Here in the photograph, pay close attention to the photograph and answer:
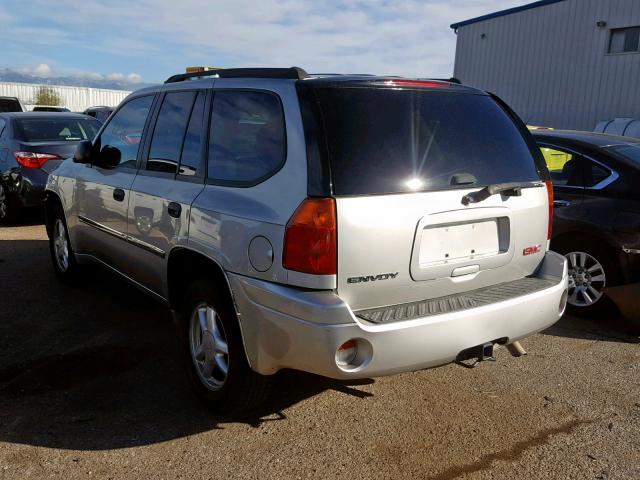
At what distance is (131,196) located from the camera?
4.00 metres

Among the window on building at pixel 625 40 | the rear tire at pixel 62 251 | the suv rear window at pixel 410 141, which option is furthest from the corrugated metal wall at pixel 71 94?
the suv rear window at pixel 410 141

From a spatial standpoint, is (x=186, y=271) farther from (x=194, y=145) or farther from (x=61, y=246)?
(x=61, y=246)

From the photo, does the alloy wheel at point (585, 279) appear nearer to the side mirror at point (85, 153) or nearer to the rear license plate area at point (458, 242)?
→ the rear license plate area at point (458, 242)

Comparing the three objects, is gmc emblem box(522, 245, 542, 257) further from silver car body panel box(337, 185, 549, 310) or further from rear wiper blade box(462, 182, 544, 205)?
rear wiper blade box(462, 182, 544, 205)

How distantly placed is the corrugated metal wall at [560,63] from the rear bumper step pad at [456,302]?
1787 cm

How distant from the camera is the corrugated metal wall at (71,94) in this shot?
43.0m

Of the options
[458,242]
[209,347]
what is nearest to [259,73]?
[458,242]

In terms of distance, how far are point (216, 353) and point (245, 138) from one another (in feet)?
3.84

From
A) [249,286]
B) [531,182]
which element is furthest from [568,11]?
[249,286]

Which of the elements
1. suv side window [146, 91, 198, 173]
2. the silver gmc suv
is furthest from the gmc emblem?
suv side window [146, 91, 198, 173]

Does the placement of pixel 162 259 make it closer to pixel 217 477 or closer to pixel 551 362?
pixel 217 477

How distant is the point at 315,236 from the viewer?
264cm

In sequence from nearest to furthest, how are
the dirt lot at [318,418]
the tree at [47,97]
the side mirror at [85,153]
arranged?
the dirt lot at [318,418]
the side mirror at [85,153]
the tree at [47,97]

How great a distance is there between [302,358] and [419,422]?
99cm
